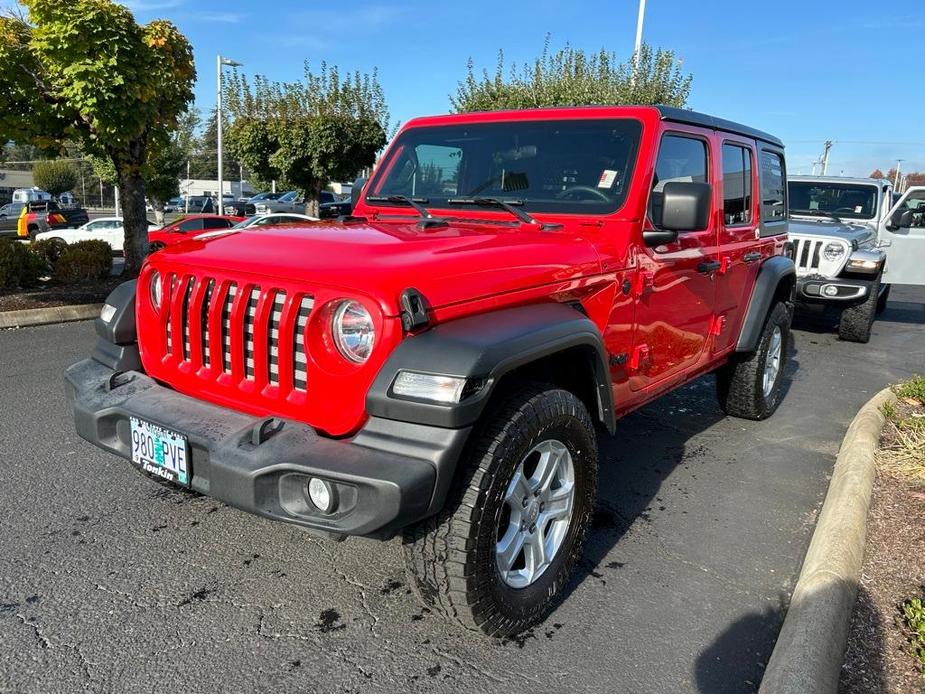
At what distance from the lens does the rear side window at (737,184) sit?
4.30m

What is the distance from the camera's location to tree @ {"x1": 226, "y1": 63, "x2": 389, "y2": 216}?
19109 mm

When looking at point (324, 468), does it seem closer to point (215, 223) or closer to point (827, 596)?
point (827, 596)

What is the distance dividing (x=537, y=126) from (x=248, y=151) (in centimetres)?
1802

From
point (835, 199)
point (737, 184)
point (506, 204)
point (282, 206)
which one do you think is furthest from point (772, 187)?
point (282, 206)

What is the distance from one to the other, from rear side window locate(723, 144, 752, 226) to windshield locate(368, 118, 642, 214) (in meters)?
1.10

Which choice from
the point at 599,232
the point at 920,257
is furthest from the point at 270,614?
the point at 920,257

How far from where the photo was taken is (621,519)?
3693 mm

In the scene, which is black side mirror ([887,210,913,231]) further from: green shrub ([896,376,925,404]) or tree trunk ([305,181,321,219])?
tree trunk ([305,181,321,219])

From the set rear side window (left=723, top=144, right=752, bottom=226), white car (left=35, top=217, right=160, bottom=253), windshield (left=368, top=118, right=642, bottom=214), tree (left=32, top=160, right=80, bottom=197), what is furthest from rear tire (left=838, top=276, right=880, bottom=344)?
tree (left=32, top=160, right=80, bottom=197)

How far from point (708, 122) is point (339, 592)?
10.4ft

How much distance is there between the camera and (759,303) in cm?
478

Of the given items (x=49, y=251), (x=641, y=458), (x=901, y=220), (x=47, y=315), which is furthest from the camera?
(x=49, y=251)

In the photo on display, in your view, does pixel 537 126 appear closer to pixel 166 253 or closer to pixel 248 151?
pixel 166 253

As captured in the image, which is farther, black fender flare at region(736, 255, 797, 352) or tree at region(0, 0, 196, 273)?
tree at region(0, 0, 196, 273)
